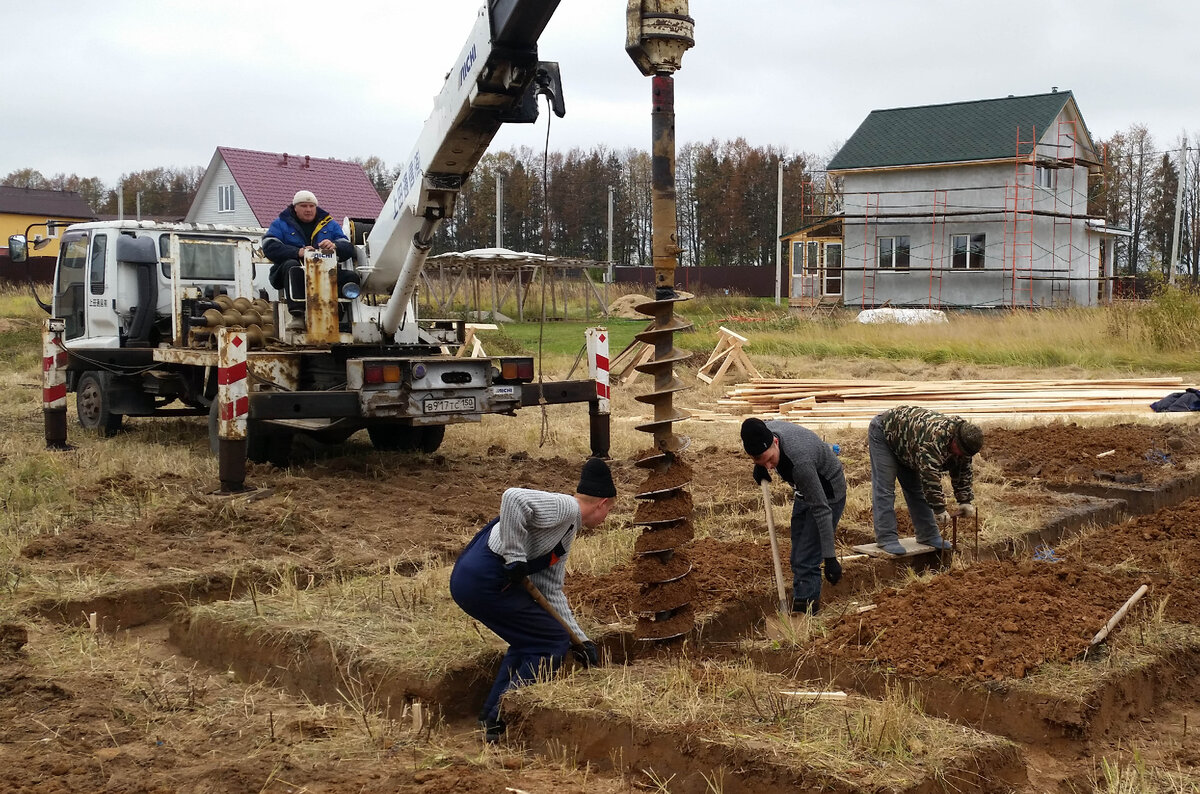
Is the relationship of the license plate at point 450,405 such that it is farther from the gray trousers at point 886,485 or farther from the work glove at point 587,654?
the work glove at point 587,654

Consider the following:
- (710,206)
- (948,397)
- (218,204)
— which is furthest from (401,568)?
(710,206)

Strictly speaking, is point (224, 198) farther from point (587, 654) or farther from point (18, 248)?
point (587, 654)

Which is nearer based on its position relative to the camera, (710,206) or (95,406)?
(95,406)

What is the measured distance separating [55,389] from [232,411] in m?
3.64

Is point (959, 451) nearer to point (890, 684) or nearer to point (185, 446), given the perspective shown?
point (890, 684)

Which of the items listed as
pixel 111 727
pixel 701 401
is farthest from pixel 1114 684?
pixel 701 401

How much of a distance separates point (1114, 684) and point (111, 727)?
4.60 meters

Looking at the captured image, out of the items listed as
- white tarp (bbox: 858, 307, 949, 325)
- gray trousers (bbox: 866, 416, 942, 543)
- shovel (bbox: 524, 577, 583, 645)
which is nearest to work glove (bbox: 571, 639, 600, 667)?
shovel (bbox: 524, 577, 583, 645)

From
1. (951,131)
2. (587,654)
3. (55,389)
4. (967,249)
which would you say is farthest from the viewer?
(951,131)

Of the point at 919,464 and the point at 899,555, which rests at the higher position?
the point at 919,464

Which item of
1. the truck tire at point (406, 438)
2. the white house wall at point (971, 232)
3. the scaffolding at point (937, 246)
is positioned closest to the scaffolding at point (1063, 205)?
the white house wall at point (971, 232)

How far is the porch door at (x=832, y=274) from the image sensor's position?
1620 inches

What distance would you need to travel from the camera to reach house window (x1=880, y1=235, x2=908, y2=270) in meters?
38.2

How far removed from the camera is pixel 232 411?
9258 millimetres
